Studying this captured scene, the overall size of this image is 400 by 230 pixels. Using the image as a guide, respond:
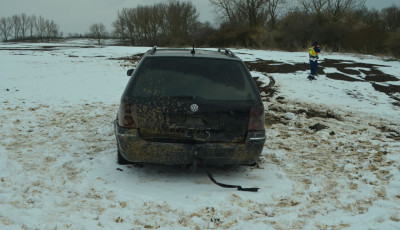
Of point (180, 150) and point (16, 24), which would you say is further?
point (16, 24)

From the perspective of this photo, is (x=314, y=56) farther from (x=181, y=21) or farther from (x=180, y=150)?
(x=181, y=21)

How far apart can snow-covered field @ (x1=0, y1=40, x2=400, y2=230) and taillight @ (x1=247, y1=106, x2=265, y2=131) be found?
0.76m

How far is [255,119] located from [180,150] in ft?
3.37

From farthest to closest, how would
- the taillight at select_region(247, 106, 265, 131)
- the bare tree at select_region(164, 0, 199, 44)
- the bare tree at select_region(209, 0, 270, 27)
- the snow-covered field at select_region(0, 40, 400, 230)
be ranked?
1. the bare tree at select_region(164, 0, 199, 44)
2. the bare tree at select_region(209, 0, 270, 27)
3. the taillight at select_region(247, 106, 265, 131)
4. the snow-covered field at select_region(0, 40, 400, 230)

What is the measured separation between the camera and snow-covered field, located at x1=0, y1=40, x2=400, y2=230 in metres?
3.22

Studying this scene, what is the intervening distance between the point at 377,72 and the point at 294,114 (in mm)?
9776

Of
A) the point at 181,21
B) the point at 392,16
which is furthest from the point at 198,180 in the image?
the point at 392,16

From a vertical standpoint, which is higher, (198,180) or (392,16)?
(392,16)

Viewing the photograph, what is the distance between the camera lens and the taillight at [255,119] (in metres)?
4.00

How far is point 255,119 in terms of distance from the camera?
4.04 meters

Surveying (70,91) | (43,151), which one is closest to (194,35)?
(70,91)

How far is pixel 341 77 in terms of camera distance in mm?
14219

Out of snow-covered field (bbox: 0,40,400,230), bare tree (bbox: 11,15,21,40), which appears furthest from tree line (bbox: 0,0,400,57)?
bare tree (bbox: 11,15,21,40)

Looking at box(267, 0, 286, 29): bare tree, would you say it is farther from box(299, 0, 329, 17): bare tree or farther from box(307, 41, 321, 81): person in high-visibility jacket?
box(307, 41, 321, 81): person in high-visibility jacket
